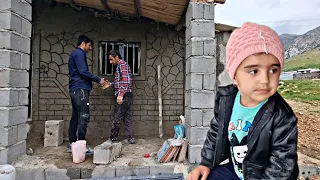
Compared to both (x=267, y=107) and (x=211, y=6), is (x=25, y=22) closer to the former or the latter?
(x=211, y=6)

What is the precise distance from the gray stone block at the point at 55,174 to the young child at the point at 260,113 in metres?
2.98

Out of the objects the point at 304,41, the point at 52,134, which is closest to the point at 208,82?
the point at 52,134

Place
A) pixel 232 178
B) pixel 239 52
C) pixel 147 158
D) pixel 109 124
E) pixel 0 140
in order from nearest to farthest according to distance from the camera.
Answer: pixel 239 52 < pixel 232 178 < pixel 0 140 < pixel 147 158 < pixel 109 124

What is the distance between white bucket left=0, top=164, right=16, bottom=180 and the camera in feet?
10.7

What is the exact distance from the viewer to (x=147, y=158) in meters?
4.04

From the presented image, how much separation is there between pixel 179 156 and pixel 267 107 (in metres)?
2.88

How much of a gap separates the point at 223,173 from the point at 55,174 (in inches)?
116

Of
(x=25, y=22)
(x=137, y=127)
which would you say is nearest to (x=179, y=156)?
(x=137, y=127)

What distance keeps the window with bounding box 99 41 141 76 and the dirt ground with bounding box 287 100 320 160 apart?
14.0ft

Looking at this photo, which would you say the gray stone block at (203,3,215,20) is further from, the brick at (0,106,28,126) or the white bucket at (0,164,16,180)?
the white bucket at (0,164,16,180)

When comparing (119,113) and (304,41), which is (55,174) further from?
(304,41)

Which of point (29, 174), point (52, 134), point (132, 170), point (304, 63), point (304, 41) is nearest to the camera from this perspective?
point (29, 174)

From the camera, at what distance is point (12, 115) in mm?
3660

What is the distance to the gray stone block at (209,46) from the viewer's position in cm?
379
